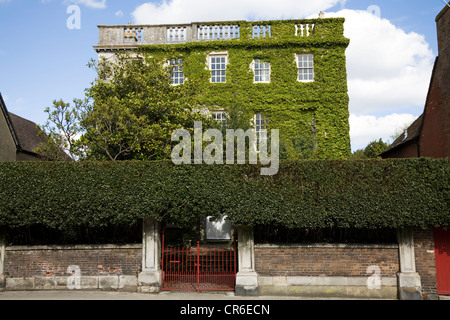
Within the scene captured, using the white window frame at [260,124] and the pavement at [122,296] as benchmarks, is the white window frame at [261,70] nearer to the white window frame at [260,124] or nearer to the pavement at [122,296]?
the white window frame at [260,124]

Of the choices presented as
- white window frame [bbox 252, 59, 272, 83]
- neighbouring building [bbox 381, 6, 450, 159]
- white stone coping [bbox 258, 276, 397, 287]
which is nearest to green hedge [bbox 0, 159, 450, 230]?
white stone coping [bbox 258, 276, 397, 287]

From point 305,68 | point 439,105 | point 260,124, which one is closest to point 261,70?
point 305,68

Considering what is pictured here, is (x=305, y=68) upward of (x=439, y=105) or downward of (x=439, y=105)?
Result: upward

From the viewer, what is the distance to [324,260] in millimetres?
10852

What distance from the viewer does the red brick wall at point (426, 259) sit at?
1054cm

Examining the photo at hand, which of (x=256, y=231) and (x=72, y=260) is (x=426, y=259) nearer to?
(x=256, y=231)

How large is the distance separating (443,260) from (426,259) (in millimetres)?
529

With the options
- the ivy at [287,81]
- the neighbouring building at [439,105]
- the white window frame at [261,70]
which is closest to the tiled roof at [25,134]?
the ivy at [287,81]

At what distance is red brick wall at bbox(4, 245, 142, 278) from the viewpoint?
36.3ft

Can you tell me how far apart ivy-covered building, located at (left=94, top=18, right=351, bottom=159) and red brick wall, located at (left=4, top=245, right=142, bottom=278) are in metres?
11.3

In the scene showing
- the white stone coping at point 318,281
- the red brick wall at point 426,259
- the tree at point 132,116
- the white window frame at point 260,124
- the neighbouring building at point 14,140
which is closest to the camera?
the red brick wall at point 426,259

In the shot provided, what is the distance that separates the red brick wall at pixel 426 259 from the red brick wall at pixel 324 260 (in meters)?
0.71

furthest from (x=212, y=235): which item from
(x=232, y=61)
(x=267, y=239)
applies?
(x=232, y=61)

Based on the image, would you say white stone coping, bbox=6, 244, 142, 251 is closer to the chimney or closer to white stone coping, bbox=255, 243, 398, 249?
white stone coping, bbox=255, 243, 398, 249
